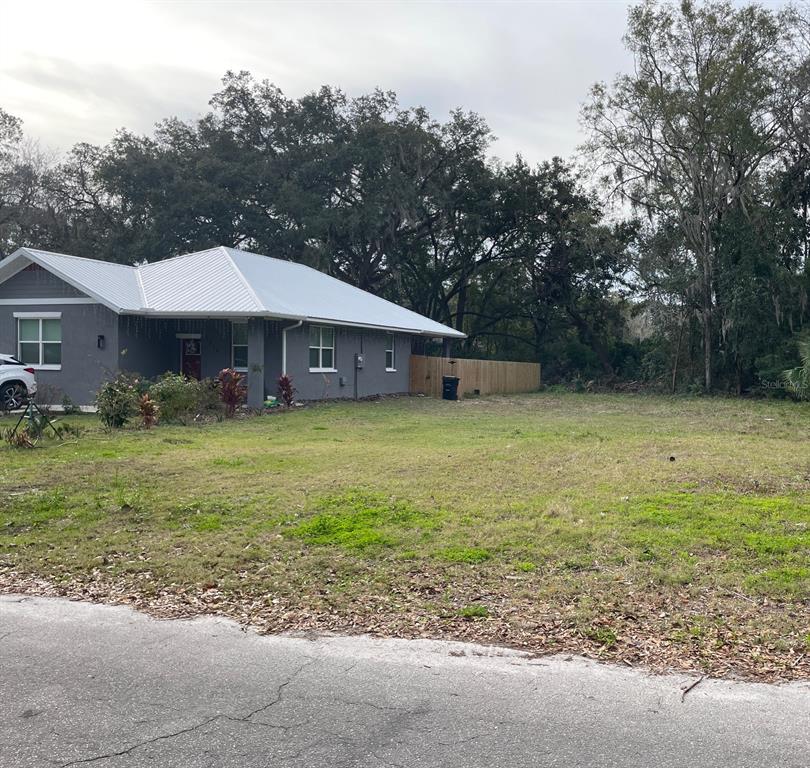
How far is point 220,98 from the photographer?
37.4 m

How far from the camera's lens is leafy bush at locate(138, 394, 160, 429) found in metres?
15.1

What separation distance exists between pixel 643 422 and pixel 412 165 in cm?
2193

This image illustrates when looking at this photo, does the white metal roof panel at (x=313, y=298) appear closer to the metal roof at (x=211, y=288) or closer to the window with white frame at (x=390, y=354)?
the metal roof at (x=211, y=288)

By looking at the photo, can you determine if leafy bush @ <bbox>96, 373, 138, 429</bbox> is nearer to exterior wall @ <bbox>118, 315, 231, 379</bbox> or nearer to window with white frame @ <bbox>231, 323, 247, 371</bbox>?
exterior wall @ <bbox>118, 315, 231, 379</bbox>

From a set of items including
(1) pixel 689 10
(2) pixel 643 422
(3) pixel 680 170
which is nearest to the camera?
(2) pixel 643 422

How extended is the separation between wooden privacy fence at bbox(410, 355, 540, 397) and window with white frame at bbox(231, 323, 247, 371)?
30.5ft

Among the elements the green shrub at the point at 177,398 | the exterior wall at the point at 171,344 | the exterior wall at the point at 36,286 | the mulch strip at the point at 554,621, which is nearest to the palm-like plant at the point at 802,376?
the exterior wall at the point at 171,344

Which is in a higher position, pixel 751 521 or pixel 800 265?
pixel 800 265

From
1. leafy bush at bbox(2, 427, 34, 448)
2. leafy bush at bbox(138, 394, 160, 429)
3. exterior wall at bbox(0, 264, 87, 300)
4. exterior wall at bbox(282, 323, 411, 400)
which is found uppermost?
exterior wall at bbox(0, 264, 87, 300)

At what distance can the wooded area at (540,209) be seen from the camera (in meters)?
27.6

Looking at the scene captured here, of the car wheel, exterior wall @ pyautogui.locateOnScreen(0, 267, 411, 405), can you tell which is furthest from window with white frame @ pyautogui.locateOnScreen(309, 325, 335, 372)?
the car wheel

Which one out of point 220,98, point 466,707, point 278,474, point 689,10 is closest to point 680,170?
point 689,10

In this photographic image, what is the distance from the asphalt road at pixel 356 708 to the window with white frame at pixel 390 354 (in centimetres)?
2269

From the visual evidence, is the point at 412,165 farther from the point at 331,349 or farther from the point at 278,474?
the point at 278,474
